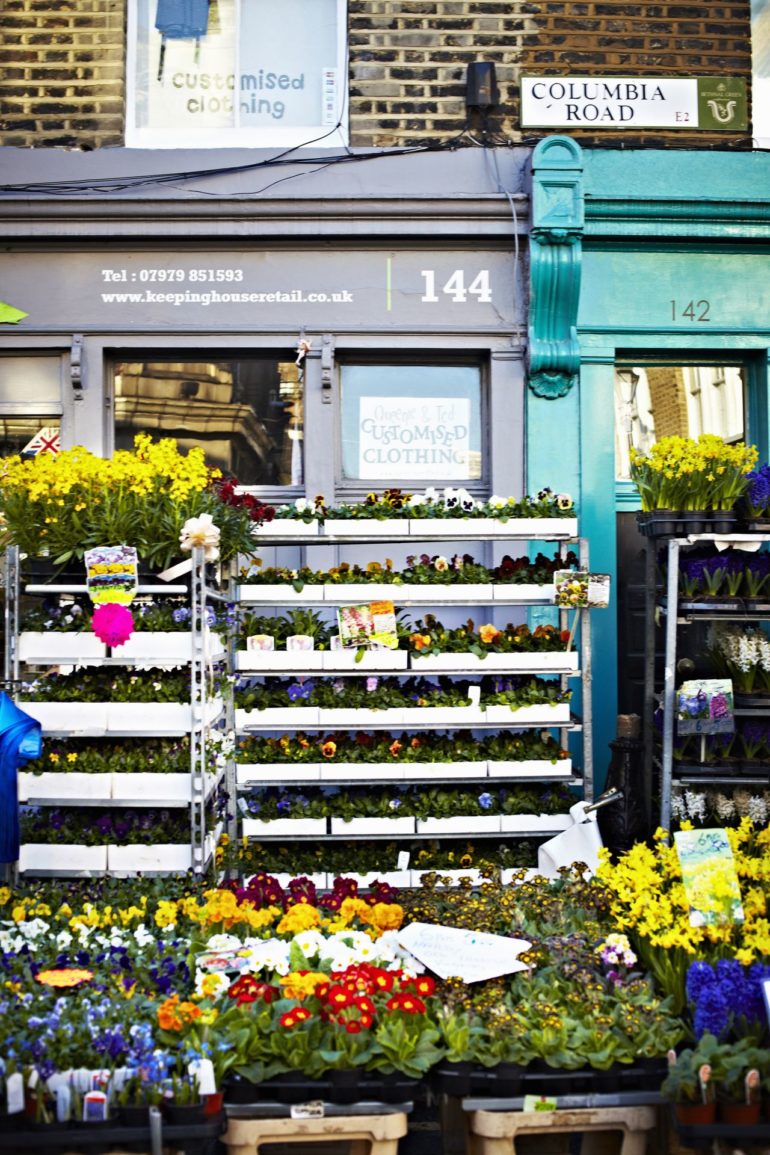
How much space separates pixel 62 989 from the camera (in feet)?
13.6

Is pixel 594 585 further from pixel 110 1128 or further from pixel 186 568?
pixel 110 1128

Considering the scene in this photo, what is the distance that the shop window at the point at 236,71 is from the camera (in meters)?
8.69

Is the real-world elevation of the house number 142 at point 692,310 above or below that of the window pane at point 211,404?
above

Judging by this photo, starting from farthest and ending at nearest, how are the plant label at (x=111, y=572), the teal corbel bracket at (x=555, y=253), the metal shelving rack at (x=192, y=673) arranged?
1. the teal corbel bracket at (x=555, y=253)
2. the metal shelving rack at (x=192, y=673)
3. the plant label at (x=111, y=572)

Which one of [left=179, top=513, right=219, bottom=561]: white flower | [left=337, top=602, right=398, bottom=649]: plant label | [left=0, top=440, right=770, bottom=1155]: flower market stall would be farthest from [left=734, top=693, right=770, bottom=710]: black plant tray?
[left=179, top=513, right=219, bottom=561]: white flower

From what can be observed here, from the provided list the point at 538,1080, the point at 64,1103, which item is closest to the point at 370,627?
the point at 538,1080

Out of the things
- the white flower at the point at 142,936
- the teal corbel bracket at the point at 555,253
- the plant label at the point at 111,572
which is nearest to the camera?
the white flower at the point at 142,936

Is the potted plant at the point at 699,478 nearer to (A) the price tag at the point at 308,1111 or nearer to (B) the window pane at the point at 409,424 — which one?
(B) the window pane at the point at 409,424

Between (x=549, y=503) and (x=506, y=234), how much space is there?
7.89 feet

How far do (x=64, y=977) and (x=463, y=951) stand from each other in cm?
151

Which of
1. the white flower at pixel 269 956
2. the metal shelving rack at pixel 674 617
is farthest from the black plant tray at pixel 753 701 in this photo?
the white flower at pixel 269 956

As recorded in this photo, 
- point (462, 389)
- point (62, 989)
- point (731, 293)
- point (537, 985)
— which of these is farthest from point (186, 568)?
point (731, 293)

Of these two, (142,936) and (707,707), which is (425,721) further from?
(142,936)

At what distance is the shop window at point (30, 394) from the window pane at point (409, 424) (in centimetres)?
216
